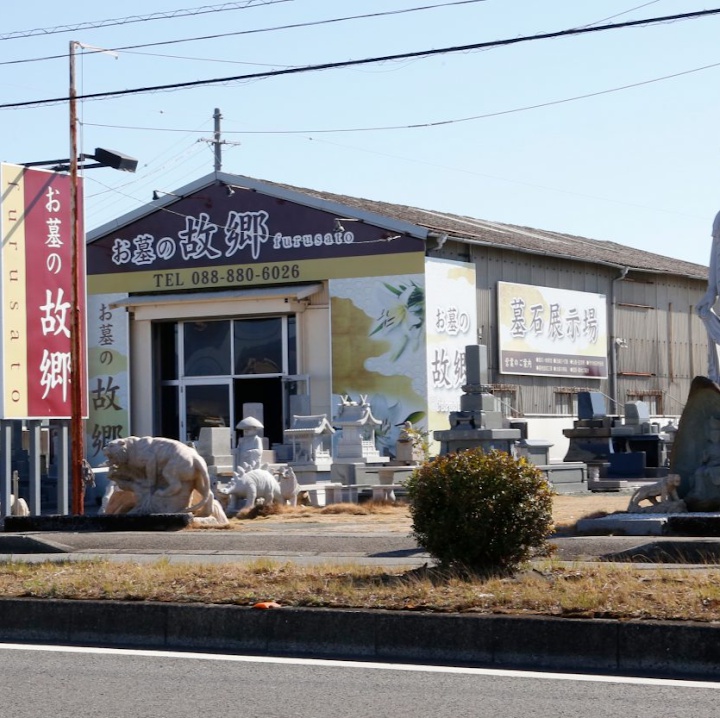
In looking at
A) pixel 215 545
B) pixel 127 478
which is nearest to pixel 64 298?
pixel 127 478

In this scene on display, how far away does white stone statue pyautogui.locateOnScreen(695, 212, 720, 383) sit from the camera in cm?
2120

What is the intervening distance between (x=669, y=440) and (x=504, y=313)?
617 centimetres

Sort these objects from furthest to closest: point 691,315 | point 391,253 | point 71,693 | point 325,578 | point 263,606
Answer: point 691,315, point 391,253, point 325,578, point 263,606, point 71,693

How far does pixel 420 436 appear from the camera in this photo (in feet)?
122

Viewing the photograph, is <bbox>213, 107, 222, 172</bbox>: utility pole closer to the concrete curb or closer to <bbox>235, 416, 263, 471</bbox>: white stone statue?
<bbox>235, 416, 263, 471</bbox>: white stone statue

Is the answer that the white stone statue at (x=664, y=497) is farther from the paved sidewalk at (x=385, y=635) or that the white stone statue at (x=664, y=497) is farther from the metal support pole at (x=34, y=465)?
the metal support pole at (x=34, y=465)

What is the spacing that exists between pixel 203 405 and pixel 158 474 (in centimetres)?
2278

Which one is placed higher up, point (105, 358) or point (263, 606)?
point (105, 358)

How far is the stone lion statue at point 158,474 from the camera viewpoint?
21.1m

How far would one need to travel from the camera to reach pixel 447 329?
40.7 metres

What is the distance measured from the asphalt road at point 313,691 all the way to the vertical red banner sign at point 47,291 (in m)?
13.7

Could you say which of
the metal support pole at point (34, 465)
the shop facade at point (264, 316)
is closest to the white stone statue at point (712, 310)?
the metal support pole at point (34, 465)

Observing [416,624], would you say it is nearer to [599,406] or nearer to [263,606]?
[263,606]

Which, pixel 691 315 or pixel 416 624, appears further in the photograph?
pixel 691 315
